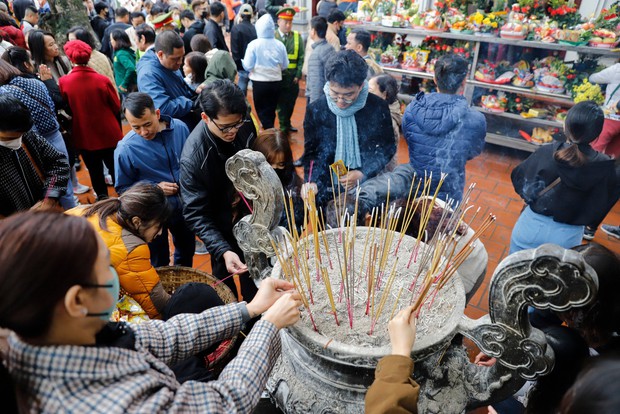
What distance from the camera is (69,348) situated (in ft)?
2.67

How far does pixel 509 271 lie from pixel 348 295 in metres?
0.51

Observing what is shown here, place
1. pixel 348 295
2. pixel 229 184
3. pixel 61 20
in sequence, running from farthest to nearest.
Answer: pixel 61 20 < pixel 229 184 < pixel 348 295

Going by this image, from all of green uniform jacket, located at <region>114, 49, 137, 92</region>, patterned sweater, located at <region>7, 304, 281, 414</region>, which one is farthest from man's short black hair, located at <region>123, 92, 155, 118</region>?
green uniform jacket, located at <region>114, 49, 137, 92</region>

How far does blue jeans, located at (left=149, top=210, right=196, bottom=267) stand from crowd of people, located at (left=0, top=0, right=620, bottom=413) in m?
0.01

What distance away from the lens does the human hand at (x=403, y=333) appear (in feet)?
3.56

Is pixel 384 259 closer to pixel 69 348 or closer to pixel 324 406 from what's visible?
pixel 324 406

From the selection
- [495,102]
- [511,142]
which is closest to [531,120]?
[511,142]

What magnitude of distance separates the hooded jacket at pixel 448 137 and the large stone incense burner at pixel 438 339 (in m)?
1.19

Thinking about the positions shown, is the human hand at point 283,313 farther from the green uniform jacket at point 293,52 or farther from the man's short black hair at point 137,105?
the green uniform jacket at point 293,52

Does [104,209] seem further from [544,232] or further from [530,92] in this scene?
[530,92]

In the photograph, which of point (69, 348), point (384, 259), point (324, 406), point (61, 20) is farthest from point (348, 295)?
point (61, 20)

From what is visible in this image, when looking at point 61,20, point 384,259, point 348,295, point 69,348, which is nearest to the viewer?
point 69,348

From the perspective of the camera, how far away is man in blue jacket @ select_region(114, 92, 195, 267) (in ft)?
7.98

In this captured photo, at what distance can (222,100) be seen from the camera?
202 cm
